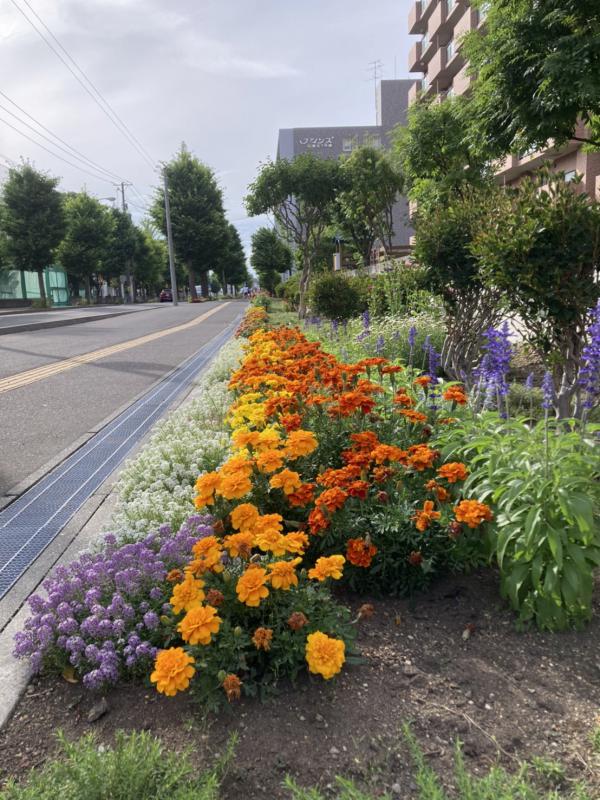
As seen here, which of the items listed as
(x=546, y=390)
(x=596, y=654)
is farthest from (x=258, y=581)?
A: (x=546, y=390)

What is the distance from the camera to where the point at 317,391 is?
3.87m

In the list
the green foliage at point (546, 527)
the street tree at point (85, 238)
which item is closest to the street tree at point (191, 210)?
the street tree at point (85, 238)

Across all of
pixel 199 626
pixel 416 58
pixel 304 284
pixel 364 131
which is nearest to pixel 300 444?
pixel 199 626

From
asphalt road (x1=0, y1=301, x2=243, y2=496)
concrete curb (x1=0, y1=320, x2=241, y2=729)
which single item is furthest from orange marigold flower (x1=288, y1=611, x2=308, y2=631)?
asphalt road (x1=0, y1=301, x2=243, y2=496)

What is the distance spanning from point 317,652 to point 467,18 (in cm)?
3534

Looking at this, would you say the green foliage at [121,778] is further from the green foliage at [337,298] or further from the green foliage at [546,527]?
the green foliage at [337,298]

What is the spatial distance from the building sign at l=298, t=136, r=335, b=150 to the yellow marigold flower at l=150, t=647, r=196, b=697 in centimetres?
9547

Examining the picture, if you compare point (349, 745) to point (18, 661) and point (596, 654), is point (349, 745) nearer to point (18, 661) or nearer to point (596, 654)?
point (596, 654)

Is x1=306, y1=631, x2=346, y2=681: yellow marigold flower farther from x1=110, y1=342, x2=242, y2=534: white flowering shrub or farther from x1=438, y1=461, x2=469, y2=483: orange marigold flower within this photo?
x1=110, y1=342, x2=242, y2=534: white flowering shrub

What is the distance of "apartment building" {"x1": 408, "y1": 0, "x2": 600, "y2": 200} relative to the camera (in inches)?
914

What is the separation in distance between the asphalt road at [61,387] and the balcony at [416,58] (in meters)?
35.1

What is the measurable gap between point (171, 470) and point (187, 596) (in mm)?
1947

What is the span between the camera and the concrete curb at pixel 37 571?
79.0 inches

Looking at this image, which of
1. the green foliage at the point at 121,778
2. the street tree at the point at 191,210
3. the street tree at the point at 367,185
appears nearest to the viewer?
the green foliage at the point at 121,778
